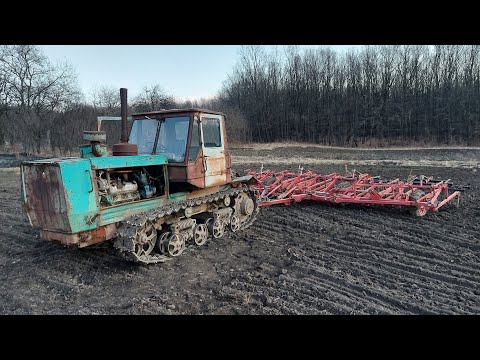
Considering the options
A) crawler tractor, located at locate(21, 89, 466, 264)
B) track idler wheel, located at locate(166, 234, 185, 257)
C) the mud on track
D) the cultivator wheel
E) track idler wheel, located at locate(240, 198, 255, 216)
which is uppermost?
crawler tractor, located at locate(21, 89, 466, 264)

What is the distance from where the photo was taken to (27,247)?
6.97 m

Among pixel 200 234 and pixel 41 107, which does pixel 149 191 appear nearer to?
pixel 200 234

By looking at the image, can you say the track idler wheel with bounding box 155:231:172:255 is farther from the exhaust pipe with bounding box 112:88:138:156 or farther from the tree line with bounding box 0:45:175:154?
the tree line with bounding box 0:45:175:154

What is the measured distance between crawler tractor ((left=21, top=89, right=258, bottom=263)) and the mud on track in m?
0.55

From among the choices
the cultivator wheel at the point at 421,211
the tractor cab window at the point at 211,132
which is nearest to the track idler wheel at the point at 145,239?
the tractor cab window at the point at 211,132

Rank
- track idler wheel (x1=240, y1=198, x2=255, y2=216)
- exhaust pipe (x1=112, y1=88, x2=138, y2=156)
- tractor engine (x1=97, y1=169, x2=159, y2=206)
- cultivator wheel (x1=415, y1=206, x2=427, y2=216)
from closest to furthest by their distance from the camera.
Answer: tractor engine (x1=97, y1=169, x2=159, y2=206), exhaust pipe (x1=112, y1=88, x2=138, y2=156), track idler wheel (x1=240, y1=198, x2=255, y2=216), cultivator wheel (x1=415, y1=206, x2=427, y2=216)

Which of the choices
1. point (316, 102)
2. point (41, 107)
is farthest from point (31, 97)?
point (316, 102)

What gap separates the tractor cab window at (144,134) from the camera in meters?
6.79

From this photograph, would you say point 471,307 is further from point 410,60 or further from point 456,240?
point 410,60

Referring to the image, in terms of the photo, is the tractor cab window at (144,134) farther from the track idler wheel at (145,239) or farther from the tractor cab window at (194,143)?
the track idler wheel at (145,239)

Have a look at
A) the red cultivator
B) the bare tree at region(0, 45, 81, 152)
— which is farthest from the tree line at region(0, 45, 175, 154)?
the red cultivator

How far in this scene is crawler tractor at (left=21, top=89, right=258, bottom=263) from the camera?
502cm

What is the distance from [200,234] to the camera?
6.88 meters

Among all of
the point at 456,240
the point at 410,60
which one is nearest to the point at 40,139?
the point at 456,240
